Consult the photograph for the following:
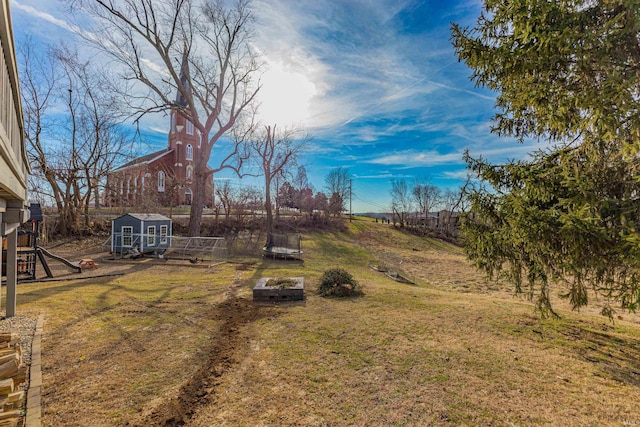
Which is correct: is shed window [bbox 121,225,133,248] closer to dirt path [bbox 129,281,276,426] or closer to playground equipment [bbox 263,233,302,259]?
playground equipment [bbox 263,233,302,259]

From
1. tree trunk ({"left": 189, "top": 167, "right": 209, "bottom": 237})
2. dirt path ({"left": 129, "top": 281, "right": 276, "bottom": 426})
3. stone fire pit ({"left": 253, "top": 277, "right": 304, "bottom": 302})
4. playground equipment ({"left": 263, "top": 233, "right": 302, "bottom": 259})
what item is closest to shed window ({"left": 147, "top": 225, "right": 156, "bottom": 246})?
tree trunk ({"left": 189, "top": 167, "right": 209, "bottom": 237})

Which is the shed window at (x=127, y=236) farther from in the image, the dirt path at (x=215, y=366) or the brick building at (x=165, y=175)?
the dirt path at (x=215, y=366)

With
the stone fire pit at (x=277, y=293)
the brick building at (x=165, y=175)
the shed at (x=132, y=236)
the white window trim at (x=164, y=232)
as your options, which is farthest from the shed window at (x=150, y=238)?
the stone fire pit at (x=277, y=293)

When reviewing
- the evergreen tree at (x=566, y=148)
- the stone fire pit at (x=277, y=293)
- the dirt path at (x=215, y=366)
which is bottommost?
the dirt path at (x=215, y=366)

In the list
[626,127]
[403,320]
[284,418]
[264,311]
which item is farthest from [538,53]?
[264,311]

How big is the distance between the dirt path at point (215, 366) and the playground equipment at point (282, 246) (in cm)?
Answer: 915

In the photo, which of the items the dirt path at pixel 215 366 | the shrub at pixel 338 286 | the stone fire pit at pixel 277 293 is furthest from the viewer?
the shrub at pixel 338 286

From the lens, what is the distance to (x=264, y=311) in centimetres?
672

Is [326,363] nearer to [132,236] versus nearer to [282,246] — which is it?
[282,246]

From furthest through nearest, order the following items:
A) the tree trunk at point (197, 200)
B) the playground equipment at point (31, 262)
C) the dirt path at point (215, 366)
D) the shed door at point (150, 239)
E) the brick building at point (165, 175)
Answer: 1. the brick building at point (165, 175)
2. the tree trunk at point (197, 200)
3. the shed door at point (150, 239)
4. the playground equipment at point (31, 262)
5. the dirt path at point (215, 366)

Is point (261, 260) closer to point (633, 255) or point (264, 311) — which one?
point (264, 311)

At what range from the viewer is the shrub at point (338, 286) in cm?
816

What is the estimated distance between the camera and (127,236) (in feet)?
53.0

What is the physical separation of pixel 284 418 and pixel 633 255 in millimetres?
4490
